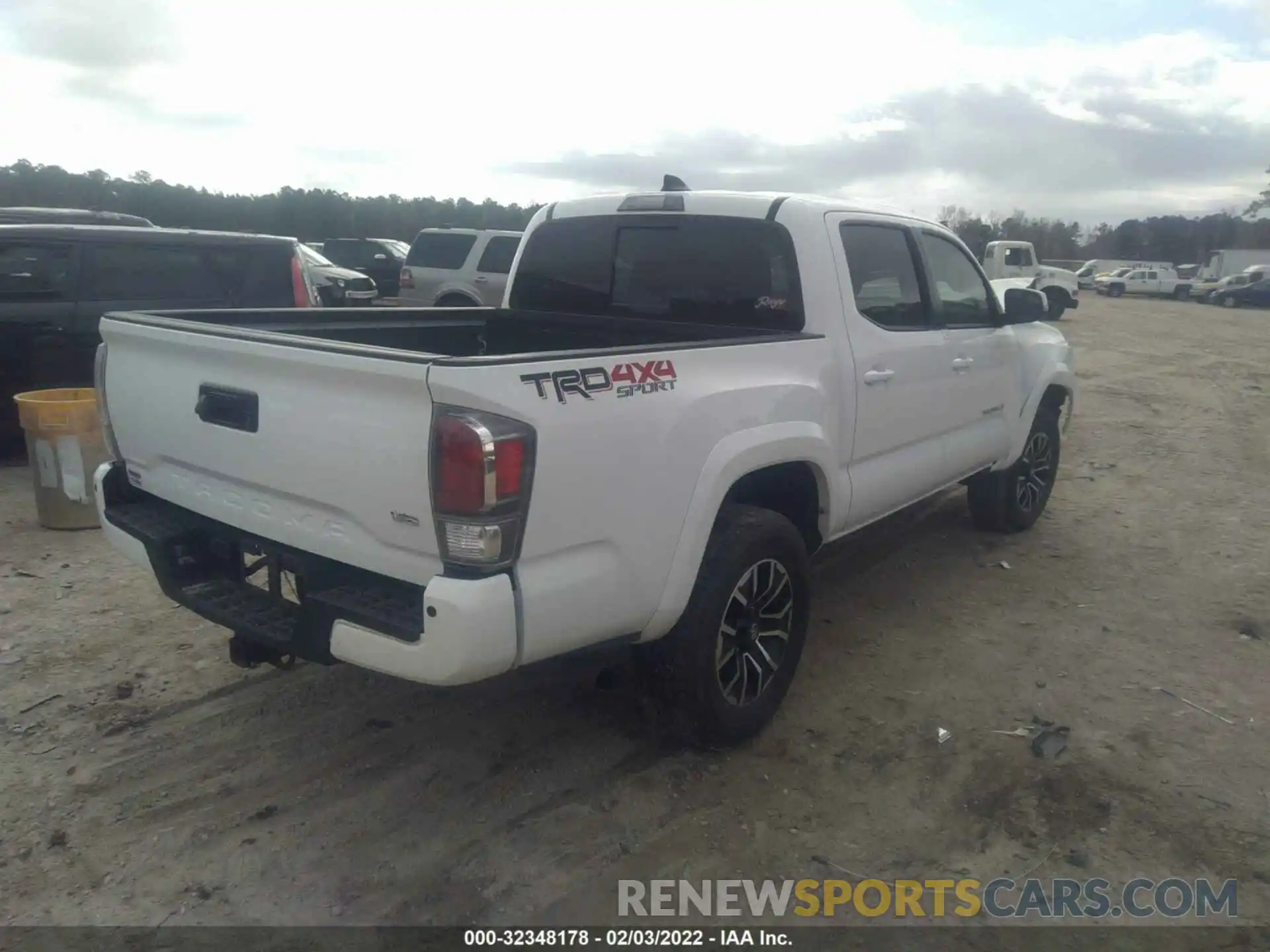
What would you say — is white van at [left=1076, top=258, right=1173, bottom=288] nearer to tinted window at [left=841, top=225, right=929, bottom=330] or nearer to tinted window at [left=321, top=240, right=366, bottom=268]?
tinted window at [left=321, top=240, right=366, bottom=268]

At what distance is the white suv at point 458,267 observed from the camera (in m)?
14.2

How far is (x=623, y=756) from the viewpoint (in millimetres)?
3658

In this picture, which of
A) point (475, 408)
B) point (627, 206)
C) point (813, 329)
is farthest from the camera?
point (627, 206)

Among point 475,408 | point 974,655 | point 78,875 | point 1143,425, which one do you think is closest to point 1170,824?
point 974,655

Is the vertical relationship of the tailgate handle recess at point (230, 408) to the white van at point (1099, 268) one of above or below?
above

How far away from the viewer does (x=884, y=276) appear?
4492 millimetres

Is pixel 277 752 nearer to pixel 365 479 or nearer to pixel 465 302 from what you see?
pixel 365 479

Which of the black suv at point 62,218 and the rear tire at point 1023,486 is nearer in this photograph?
the rear tire at point 1023,486

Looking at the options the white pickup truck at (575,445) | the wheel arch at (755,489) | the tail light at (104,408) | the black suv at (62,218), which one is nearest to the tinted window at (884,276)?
the white pickup truck at (575,445)

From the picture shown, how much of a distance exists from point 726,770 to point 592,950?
100 centimetres

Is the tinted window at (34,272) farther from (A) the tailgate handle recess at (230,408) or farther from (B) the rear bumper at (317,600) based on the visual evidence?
(A) the tailgate handle recess at (230,408)

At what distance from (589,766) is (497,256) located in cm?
1168

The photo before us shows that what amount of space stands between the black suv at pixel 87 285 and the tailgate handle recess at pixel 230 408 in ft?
15.1

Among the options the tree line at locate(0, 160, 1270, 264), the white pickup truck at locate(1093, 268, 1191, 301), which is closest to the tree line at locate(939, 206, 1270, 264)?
the tree line at locate(0, 160, 1270, 264)
